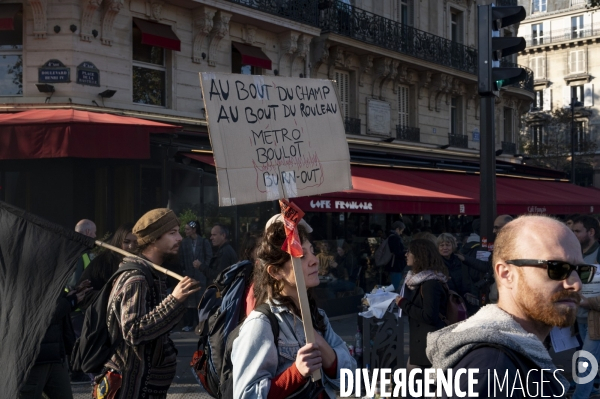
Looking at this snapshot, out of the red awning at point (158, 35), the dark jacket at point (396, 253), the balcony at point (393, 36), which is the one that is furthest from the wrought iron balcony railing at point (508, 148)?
the red awning at point (158, 35)

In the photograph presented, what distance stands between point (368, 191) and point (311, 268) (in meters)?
9.83

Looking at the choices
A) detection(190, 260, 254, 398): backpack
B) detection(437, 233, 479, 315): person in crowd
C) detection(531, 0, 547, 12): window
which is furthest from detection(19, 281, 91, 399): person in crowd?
detection(531, 0, 547, 12): window

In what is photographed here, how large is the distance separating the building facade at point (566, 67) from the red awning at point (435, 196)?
3024 cm

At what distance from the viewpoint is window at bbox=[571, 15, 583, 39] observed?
5528cm

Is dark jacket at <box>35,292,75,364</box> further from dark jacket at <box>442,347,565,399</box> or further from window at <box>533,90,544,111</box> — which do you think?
window at <box>533,90,544,111</box>

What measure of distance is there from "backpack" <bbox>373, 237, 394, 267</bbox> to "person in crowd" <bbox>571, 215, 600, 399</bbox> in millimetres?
7061

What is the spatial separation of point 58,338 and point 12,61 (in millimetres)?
9925

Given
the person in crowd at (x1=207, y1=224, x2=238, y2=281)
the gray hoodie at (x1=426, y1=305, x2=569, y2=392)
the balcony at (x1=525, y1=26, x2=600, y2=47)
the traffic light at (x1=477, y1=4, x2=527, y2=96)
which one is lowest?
the person in crowd at (x1=207, y1=224, x2=238, y2=281)

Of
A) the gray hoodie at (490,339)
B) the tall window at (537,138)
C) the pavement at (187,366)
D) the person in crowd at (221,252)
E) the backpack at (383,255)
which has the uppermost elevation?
the tall window at (537,138)

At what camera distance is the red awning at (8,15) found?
42.7 ft

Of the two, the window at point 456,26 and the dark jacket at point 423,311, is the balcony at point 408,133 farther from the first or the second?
the dark jacket at point 423,311

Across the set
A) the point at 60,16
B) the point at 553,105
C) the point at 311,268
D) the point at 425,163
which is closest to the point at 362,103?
the point at 425,163

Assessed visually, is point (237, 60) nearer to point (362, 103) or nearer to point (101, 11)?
point (101, 11)

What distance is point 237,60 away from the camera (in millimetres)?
16500
